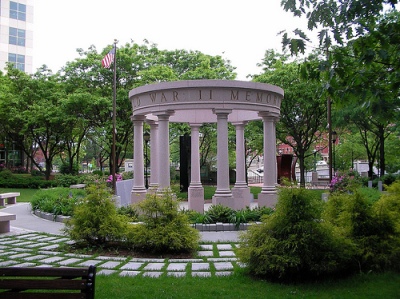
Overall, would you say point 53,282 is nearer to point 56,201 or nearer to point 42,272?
point 42,272

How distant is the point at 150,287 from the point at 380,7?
581cm

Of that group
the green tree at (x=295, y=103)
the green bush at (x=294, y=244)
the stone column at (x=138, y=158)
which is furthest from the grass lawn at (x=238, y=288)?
the green tree at (x=295, y=103)

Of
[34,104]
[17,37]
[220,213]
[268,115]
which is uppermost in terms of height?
[17,37]

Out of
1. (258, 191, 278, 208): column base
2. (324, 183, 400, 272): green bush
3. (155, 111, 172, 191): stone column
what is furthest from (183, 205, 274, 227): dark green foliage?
(324, 183, 400, 272): green bush

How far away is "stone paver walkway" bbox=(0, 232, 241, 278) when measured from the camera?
7.77 m

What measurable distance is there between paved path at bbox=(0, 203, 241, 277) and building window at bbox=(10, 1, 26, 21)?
54.9 m

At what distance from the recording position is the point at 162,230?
9.39 m

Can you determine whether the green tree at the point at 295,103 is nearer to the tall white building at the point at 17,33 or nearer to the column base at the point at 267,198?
the column base at the point at 267,198

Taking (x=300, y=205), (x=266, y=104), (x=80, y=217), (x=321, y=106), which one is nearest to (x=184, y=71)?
(x=321, y=106)

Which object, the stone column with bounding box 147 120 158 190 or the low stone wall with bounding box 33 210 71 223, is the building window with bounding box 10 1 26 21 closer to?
the stone column with bounding box 147 120 158 190

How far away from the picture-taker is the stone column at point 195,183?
53.2ft

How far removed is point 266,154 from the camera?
15.9 metres

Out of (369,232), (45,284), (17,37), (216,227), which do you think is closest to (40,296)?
(45,284)

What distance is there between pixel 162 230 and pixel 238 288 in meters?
3.30
